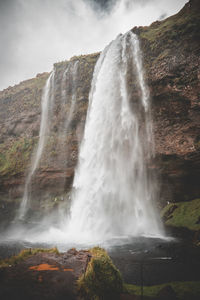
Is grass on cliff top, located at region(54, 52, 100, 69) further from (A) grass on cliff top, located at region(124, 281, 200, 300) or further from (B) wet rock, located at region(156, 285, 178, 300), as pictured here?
(B) wet rock, located at region(156, 285, 178, 300)

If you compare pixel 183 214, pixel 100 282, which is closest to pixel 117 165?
pixel 183 214

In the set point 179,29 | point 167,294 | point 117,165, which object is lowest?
point 167,294

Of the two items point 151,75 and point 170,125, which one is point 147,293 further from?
point 151,75

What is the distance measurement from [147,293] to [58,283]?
2.43m

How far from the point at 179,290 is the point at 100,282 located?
2.20 metres

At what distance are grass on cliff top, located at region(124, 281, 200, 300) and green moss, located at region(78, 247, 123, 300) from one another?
1.78 feet

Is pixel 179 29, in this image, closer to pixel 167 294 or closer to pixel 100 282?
pixel 167 294

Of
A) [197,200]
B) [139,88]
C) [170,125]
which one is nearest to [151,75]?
[139,88]

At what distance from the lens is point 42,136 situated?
2755 cm

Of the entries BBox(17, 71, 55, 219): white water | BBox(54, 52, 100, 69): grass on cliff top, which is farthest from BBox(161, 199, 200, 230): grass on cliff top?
BBox(54, 52, 100, 69): grass on cliff top

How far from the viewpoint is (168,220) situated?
49.3 feet

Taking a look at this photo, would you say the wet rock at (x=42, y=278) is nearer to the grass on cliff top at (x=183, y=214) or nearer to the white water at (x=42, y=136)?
the grass on cliff top at (x=183, y=214)

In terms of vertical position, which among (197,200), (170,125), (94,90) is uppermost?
(94,90)

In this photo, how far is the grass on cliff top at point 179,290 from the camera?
189 inches
